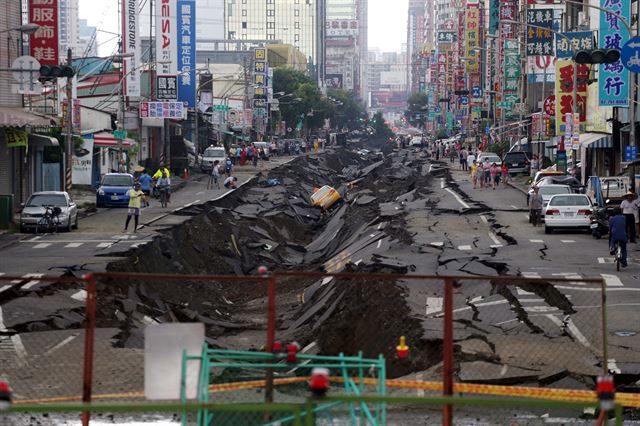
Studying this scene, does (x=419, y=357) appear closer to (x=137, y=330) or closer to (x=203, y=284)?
(x=137, y=330)

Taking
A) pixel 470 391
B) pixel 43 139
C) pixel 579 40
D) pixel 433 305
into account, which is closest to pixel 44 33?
pixel 43 139

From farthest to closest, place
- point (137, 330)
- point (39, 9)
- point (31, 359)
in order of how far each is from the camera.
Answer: point (39, 9) → point (137, 330) → point (31, 359)

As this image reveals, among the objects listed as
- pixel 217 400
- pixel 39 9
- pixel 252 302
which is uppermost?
pixel 39 9

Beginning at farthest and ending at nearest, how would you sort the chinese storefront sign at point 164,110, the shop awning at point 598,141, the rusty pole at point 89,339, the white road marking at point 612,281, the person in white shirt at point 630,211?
the chinese storefront sign at point 164,110, the shop awning at point 598,141, the person in white shirt at point 630,211, the white road marking at point 612,281, the rusty pole at point 89,339

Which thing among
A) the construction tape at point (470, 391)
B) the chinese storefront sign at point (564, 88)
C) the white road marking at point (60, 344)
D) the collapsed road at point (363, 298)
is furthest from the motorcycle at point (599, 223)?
the chinese storefront sign at point (564, 88)

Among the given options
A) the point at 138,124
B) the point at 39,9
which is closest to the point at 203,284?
the point at 39,9

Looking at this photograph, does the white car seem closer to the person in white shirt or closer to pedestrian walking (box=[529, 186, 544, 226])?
pedestrian walking (box=[529, 186, 544, 226])

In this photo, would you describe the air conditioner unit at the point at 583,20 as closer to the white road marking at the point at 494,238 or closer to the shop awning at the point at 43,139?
the shop awning at the point at 43,139
